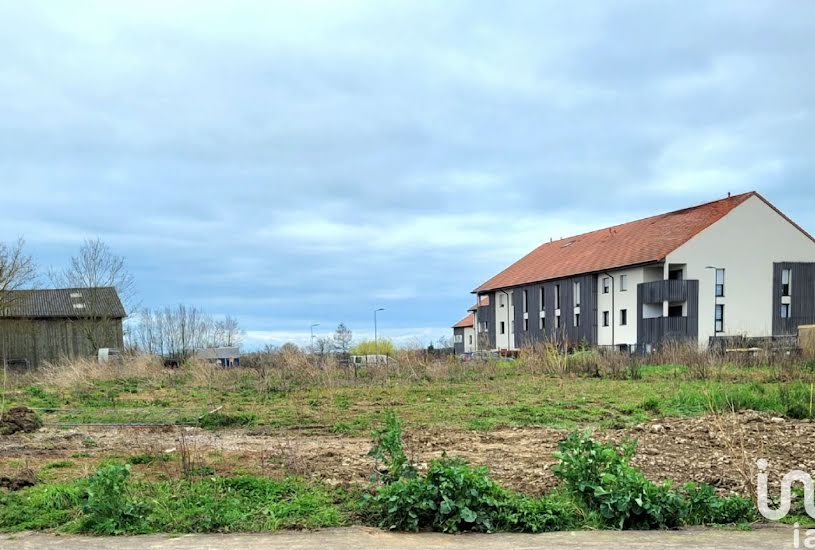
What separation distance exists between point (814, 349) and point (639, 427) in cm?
1833

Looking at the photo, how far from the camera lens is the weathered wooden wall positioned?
41.1 metres

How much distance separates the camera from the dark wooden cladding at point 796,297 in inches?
1698

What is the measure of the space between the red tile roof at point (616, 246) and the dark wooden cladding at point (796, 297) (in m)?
5.29

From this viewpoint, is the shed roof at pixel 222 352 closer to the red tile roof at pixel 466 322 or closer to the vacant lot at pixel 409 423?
the vacant lot at pixel 409 423

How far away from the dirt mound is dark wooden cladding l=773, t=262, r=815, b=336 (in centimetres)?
4415

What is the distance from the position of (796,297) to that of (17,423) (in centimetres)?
4624

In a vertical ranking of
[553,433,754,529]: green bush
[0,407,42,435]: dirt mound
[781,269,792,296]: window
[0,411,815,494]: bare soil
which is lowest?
[0,407,42,435]: dirt mound

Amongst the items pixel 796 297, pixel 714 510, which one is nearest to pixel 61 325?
pixel 714 510

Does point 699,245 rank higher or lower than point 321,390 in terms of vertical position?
higher

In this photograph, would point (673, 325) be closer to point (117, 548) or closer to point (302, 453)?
point (302, 453)

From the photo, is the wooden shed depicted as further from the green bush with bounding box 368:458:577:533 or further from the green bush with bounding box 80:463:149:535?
the green bush with bounding box 368:458:577:533

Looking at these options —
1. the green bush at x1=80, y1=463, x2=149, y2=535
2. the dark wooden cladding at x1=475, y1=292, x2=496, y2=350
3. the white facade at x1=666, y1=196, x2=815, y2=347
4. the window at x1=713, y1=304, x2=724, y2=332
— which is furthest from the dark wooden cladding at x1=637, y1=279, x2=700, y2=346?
the green bush at x1=80, y1=463, x2=149, y2=535

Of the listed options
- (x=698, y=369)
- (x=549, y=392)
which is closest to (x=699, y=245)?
(x=698, y=369)

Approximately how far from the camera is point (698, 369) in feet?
64.7
